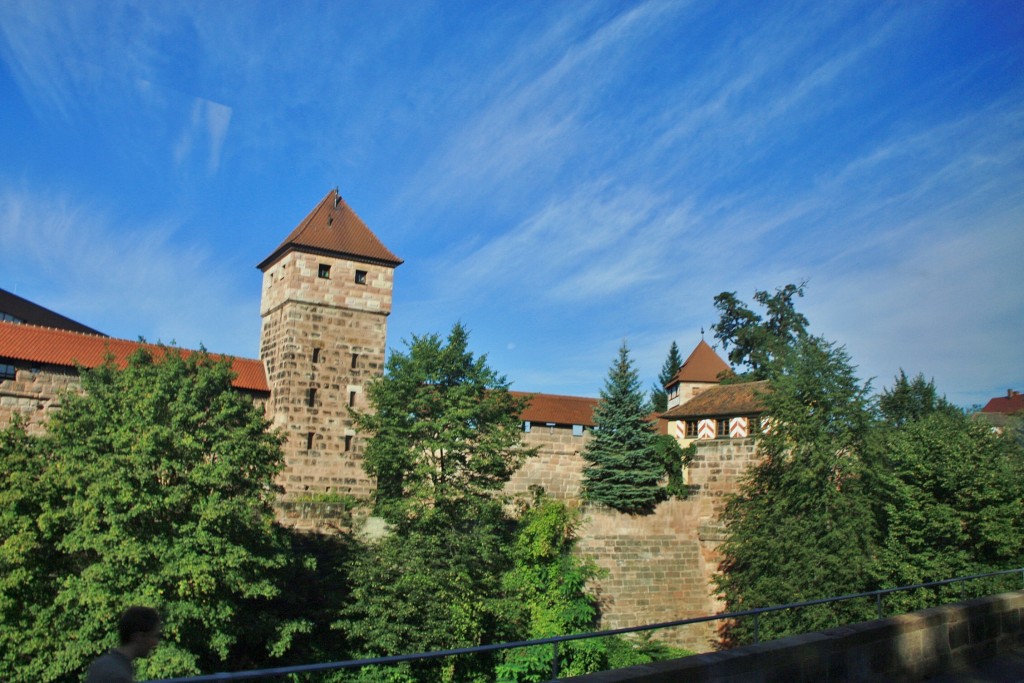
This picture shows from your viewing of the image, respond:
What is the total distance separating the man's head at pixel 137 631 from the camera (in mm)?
3994

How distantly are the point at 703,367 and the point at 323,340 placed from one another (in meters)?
27.5

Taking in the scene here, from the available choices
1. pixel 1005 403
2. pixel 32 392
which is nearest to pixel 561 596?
pixel 32 392

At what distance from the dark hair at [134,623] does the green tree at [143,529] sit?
14838 mm

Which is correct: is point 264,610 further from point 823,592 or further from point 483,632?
point 823,592

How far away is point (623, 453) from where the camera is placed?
101ft

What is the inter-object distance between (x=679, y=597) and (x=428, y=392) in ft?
35.5

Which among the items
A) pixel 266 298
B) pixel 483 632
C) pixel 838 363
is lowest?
pixel 483 632

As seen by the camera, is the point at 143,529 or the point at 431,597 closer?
the point at 143,529

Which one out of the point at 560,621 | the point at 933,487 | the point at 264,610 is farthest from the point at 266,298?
the point at 933,487

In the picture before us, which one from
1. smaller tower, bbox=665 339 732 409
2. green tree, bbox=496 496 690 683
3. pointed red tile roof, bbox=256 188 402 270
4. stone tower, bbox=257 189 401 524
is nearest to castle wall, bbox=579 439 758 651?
green tree, bbox=496 496 690 683

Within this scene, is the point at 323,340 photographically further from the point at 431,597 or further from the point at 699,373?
the point at 699,373

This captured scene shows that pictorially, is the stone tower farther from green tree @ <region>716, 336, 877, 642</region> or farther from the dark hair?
the dark hair

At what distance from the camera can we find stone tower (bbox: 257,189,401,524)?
2825 cm

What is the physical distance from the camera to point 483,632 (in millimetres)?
22781
